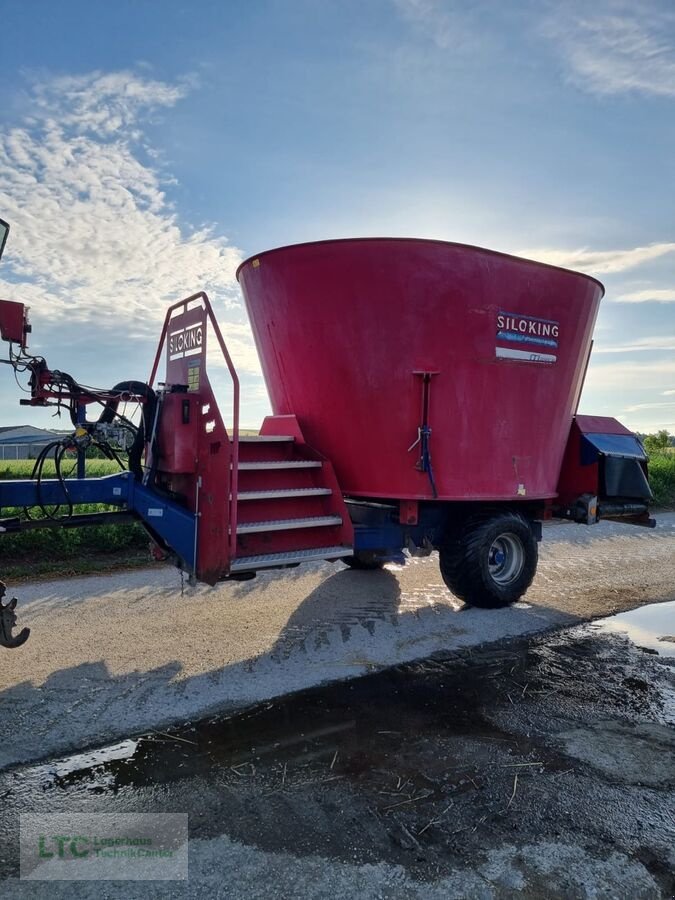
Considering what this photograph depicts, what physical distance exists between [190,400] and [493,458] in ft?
8.80

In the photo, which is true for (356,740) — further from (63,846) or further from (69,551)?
(69,551)

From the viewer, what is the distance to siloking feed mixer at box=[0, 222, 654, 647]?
4711mm

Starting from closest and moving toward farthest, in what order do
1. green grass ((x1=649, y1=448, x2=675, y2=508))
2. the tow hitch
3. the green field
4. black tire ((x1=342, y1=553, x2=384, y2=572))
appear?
1. the tow hitch
2. black tire ((x1=342, y1=553, x2=384, y2=572))
3. the green field
4. green grass ((x1=649, y1=448, x2=675, y2=508))

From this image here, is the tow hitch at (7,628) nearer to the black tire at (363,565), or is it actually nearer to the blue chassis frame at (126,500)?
the blue chassis frame at (126,500)

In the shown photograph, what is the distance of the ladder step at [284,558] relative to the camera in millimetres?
4742

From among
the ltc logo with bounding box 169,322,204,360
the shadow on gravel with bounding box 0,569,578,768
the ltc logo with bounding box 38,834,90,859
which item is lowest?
the ltc logo with bounding box 38,834,90,859

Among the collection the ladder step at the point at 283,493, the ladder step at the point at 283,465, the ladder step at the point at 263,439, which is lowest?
the ladder step at the point at 283,493

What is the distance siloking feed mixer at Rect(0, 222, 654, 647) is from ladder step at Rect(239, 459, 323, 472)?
0.02 meters

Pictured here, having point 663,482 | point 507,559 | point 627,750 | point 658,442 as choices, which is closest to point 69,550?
point 507,559

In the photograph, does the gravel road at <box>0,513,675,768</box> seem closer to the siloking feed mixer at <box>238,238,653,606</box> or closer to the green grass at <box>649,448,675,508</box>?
the siloking feed mixer at <box>238,238,653,606</box>

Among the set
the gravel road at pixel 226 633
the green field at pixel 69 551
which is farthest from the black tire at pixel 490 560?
the green field at pixel 69 551

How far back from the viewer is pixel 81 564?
759 cm

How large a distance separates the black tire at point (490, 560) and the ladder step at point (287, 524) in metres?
1.25

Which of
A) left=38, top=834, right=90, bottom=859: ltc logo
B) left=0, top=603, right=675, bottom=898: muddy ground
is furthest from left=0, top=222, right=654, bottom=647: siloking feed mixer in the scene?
left=38, top=834, right=90, bottom=859: ltc logo
